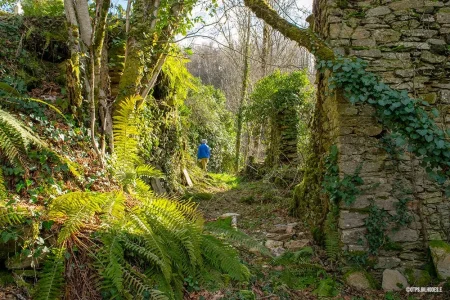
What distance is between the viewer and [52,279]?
7.99 ft

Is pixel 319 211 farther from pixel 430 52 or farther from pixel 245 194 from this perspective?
→ pixel 245 194

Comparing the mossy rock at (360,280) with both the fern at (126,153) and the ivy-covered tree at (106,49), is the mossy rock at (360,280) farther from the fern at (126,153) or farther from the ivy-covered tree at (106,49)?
the ivy-covered tree at (106,49)

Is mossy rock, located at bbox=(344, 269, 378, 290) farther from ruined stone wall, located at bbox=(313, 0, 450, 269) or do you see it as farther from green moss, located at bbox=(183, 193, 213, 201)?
green moss, located at bbox=(183, 193, 213, 201)

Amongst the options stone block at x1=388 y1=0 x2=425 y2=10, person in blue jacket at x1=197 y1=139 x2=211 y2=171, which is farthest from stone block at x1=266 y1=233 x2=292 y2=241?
person in blue jacket at x1=197 y1=139 x2=211 y2=171

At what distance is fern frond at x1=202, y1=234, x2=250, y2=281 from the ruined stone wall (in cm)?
150

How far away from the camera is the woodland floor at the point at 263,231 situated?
11.1 feet

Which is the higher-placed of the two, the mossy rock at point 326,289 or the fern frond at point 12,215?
the fern frond at point 12,215

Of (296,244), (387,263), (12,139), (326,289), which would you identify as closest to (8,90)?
(12,139)

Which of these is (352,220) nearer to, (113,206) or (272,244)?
(272,244)

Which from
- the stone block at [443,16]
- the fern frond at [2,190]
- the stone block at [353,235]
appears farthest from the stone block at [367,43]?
the fern frond at [2,190]

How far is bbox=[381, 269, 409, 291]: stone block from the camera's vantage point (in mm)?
3875

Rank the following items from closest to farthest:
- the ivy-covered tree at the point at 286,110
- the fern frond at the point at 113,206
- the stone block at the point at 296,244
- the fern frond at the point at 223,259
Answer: the fern frond at the point at 113,206, the fern frond at the point at 223,259, the stone block at the point at 296,244, the ivy-covered tree at the point at 286,110

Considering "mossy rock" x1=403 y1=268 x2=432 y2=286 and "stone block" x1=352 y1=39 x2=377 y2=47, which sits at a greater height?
"stone block" x1=352 y1=39 x2=377 y2=47

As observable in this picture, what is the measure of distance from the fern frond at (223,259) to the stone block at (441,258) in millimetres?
2238
